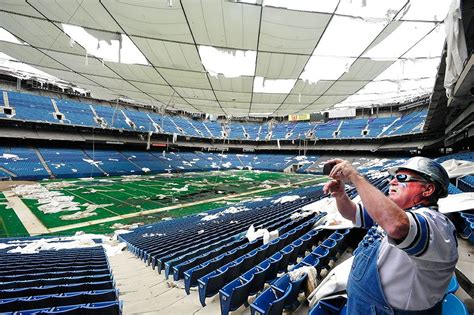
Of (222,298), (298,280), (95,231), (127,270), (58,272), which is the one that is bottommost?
(95,231)

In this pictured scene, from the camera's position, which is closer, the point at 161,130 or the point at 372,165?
the point at 372,165

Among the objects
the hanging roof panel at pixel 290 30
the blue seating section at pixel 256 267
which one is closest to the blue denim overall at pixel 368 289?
the blue seating section at pixel 256 267

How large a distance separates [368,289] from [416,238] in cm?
44

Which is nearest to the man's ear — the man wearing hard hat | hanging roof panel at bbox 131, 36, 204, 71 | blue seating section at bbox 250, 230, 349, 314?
the man wearing hard hat

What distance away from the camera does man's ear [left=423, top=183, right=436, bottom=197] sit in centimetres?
128

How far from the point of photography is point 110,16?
17.6 ft

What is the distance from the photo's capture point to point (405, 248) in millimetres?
1038

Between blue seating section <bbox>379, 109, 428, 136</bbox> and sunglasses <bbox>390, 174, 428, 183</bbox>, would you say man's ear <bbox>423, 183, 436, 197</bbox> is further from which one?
blue seating section <bbox>379, 109, 428, 136</bbox>

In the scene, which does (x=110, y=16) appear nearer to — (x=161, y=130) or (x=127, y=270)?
(x=127, y=270)

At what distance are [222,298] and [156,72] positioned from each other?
7.71 metres

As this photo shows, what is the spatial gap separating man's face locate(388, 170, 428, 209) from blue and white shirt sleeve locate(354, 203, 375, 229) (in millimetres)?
430

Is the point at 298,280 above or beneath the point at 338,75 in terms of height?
beneath

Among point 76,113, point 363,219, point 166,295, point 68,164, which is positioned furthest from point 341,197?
point 76,113

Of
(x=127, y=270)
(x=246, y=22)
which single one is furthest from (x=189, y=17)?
(x=127, y=270)
